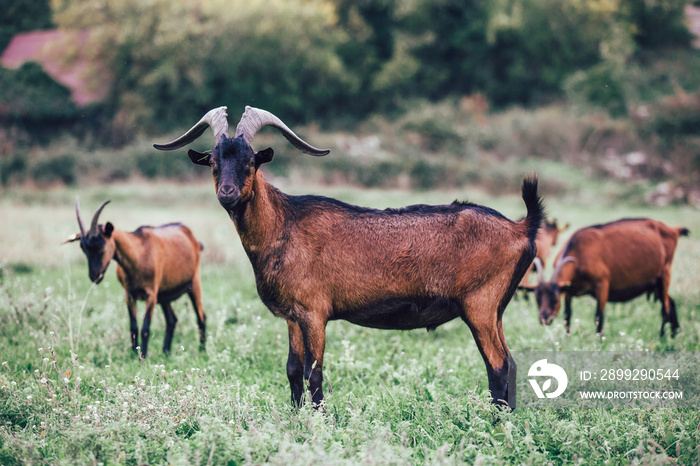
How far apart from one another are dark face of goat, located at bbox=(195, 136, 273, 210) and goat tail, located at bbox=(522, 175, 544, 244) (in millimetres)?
2110

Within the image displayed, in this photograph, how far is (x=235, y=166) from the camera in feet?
14.1

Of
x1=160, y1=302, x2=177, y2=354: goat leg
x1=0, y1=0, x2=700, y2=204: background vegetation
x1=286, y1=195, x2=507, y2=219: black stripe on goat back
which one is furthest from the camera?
x1=0, y1=0, x2=700, y2=204: background vegetation

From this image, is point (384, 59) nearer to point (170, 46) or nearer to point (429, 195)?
point (170, 46)

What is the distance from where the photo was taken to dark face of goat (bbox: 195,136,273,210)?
165 inches

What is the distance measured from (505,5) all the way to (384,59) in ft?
26.7

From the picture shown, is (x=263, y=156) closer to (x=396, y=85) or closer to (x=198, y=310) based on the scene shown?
(x=198, y=310)

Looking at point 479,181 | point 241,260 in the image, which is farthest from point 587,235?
point 479,181

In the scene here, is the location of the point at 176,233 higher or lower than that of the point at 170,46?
lower

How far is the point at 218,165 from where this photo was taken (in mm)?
4336

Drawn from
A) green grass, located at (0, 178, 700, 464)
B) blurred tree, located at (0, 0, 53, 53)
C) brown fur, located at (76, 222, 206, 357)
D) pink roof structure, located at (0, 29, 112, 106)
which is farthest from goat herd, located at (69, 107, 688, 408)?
pink roof structure, located at (0, 29, 112, 106)

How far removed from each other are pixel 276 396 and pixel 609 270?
16.4ft

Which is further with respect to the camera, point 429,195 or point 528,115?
point 528,115

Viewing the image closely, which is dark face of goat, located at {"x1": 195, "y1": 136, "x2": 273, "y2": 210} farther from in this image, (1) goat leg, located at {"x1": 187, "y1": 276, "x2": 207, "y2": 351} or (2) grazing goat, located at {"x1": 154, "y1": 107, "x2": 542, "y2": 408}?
(1) goat leg, located at {"x1": 187, "y1": 276, "x2": 207, "y2": 351}

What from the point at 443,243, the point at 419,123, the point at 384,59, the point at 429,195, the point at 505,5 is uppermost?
the point at 505,5
